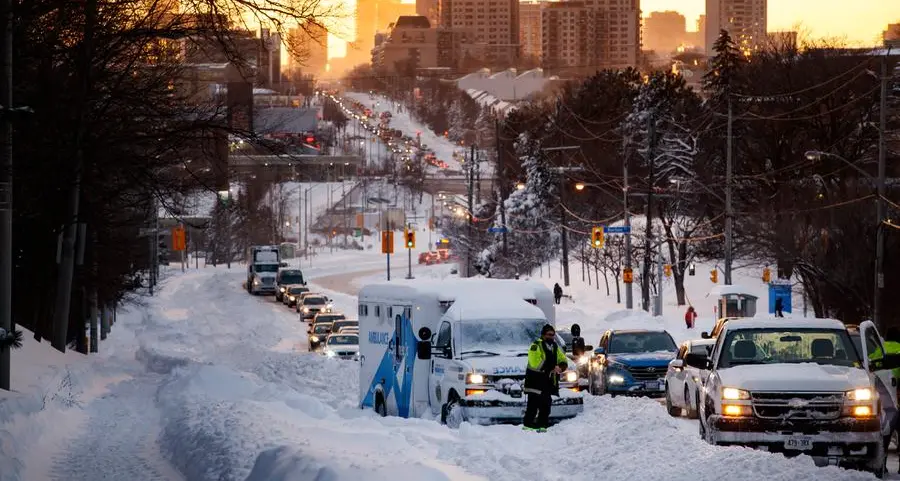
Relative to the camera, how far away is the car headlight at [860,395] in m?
16.9

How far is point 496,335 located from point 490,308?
0.60 metres

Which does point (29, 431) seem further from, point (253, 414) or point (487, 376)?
point (487, 376)

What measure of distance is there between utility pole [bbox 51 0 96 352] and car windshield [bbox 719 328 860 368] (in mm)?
11957

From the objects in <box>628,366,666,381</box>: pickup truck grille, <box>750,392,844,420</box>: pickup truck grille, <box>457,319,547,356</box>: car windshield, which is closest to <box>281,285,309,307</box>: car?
<box>628,366,666,381</box>: pickup truck grille

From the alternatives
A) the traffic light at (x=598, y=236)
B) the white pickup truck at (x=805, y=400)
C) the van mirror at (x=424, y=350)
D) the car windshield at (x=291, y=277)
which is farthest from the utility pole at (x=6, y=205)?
the car windshield at (x=291, y=277)

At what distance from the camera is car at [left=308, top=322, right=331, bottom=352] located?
58.5 meters

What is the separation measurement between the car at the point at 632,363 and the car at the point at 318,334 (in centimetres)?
2681

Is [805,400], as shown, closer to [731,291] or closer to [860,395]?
[860,395]

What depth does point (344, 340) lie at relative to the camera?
53000 mm

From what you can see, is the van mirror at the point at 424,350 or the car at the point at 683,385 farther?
the car at the point at 683,385

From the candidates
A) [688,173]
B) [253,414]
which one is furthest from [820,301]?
[253,414]

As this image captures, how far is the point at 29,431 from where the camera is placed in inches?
830

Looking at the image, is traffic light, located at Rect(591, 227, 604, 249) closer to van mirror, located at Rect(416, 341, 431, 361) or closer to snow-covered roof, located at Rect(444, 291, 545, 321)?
snow-covered roof, located at Rect(444, 291, 545, 321)

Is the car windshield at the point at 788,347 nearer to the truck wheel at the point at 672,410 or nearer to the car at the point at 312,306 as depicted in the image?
the truck wheel at the point at 672,410
